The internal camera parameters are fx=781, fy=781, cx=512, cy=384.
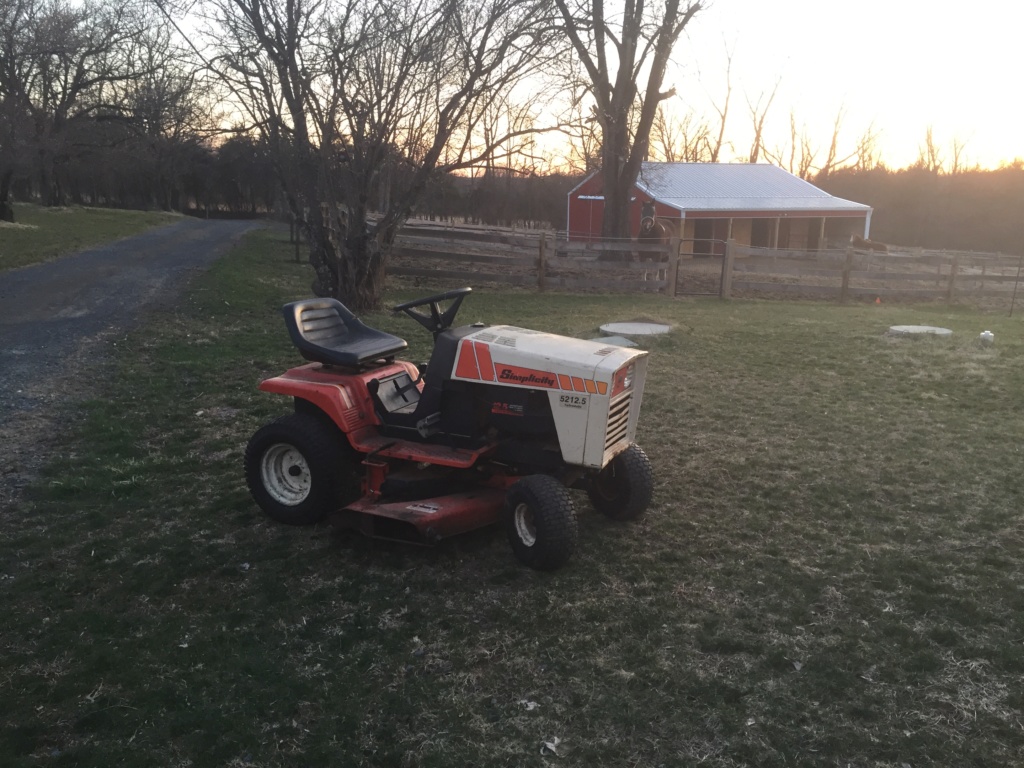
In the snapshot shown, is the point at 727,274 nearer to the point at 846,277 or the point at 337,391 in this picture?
the point at 846,277

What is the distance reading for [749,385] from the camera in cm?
802

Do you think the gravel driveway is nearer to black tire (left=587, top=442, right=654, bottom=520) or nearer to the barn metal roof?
black tire (left=587, top=442, right=654, bottom=520)

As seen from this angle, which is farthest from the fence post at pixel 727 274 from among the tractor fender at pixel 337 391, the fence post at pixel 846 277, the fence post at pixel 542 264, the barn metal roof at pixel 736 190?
the barn metal roof at pixel 736 190

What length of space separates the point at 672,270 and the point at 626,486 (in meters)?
11.7

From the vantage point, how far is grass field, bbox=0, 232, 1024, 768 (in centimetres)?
273

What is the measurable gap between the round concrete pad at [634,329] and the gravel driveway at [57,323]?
20.6ft

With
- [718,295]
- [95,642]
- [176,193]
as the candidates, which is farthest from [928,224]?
[176,193]

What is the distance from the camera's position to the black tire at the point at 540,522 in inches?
150

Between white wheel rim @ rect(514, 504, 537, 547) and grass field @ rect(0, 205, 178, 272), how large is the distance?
50.8ft

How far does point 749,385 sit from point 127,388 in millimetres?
6091

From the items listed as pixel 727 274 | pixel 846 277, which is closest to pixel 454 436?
A: pixel 727 274

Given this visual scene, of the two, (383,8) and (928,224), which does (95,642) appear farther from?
(928,224)

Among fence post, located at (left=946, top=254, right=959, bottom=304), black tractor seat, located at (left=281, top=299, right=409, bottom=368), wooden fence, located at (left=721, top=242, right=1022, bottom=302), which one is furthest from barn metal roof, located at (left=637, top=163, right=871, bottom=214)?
black tractor seat, located at (left=281, top=299, right=409, bottom=368)

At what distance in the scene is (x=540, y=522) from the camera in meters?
3.81
